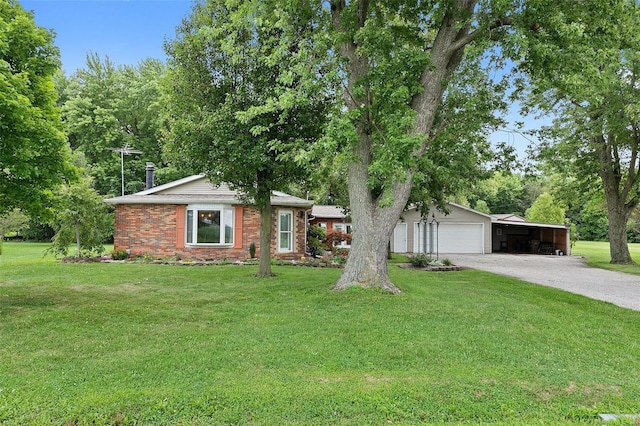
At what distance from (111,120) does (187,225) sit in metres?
21.2

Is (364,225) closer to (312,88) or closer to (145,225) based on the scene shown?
(312,88)

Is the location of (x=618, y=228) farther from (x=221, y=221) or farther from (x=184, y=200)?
(x=184, y=200)

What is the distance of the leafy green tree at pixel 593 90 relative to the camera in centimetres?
778

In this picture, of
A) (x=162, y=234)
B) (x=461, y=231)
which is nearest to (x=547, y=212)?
(x=461, y=231)

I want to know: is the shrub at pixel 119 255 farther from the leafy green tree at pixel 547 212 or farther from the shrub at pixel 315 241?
the leafy green tree at pixel 547 212

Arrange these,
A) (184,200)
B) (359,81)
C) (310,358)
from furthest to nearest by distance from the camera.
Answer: (184,200)
(359,81)
(310,358)

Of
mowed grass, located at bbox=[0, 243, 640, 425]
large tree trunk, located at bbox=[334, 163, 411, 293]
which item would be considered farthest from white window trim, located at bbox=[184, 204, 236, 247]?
large tree trunk, located at bbox=[334, 163, 411, 293]

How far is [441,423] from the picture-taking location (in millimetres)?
3223

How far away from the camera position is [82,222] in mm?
14859

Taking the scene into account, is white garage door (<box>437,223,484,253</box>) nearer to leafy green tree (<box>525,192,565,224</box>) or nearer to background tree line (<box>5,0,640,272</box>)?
leafy green tree (<box>525,192,565,224</box>)

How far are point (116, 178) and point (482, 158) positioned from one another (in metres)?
28.0

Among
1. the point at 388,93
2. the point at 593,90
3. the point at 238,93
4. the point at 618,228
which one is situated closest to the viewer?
the point at 388,93

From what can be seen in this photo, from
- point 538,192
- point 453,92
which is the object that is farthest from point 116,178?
point 538,192

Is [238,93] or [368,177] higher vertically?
[238,93]
